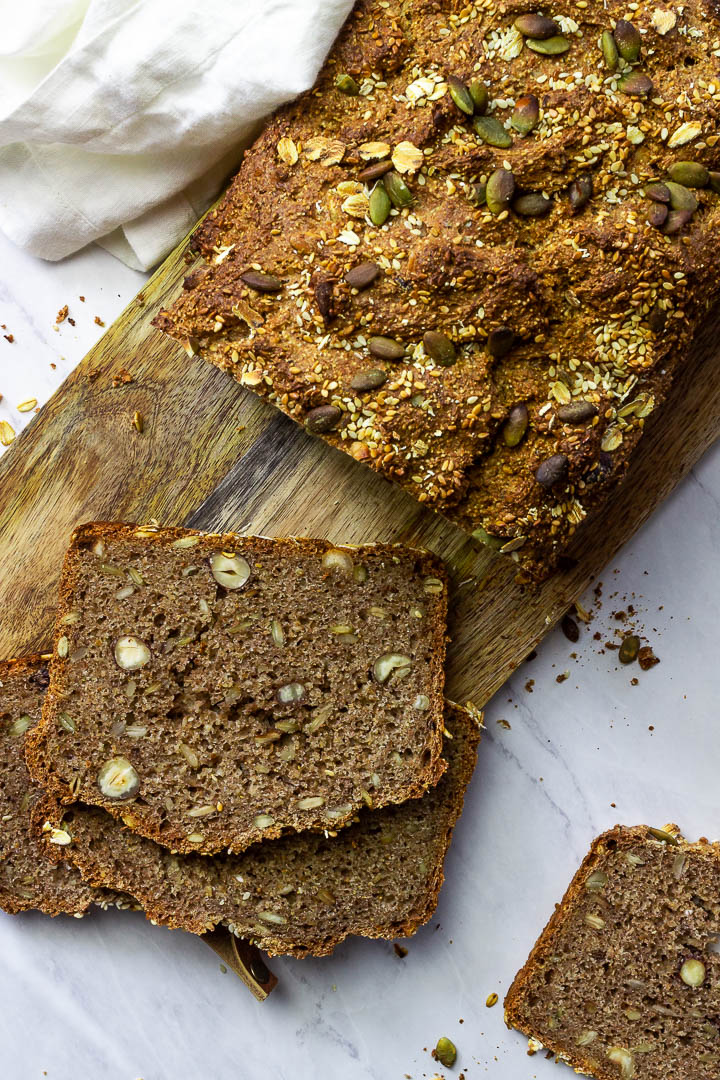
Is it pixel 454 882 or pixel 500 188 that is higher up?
pixel 500 188

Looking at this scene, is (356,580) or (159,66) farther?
(356,580)

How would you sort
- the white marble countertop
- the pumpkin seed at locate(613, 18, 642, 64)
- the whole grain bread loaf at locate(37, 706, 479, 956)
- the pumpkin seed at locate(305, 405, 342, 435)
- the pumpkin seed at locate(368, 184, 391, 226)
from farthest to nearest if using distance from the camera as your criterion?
the white marble countertop < the whole grain bread loaf at locate(37, 706, 479, 956) < the pumpkin seed at locate(305, 405, 342, 435) < the pumpkin seed at locate(368, 184, 391, 226) < the pumpkin seed at locate(613, 18, 642, 64)

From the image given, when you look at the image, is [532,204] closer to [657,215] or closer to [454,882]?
[657,215]

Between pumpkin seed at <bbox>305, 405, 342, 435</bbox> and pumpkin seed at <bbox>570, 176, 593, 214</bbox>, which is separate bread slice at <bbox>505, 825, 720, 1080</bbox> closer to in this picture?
pumpkin seed at <bbox>305, 405, 342, 435</bbox>

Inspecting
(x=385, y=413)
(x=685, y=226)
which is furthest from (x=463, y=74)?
(x=385, y=413)

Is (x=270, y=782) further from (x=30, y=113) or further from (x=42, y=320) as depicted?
(x=30, y=113)

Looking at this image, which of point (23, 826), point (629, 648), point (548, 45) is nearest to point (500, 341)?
point (548, 45)

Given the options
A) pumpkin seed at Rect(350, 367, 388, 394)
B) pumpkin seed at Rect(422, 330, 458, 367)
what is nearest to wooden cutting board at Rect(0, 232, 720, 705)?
pumpkin seed at Rect(350, 367, 388, 394)
